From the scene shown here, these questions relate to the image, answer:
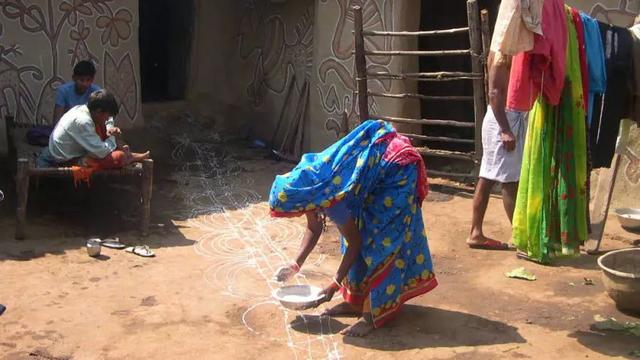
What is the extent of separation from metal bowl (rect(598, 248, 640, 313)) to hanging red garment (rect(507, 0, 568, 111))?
3.46 feet

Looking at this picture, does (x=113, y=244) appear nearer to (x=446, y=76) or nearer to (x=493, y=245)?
(x=493, y=245)

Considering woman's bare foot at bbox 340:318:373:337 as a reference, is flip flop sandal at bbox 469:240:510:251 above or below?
above

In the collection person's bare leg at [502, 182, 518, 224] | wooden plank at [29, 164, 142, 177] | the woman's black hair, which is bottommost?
person's bare leg at [502, 182, 518, 224]

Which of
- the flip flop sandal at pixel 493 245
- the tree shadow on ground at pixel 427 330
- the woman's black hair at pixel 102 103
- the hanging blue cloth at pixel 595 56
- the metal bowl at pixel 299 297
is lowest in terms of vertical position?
the tree shadow on ground at pixel 427 330

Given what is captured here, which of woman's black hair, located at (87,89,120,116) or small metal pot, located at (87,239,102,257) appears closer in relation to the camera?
small metal pot, located at (87,239,102,257)

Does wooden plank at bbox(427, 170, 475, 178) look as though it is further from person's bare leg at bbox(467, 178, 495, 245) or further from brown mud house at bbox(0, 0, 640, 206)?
person's bare leg at bbox(467, 178, 495, 245)

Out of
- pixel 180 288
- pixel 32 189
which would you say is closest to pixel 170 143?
pixel 32 189

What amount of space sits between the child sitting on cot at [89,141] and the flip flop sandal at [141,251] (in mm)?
751

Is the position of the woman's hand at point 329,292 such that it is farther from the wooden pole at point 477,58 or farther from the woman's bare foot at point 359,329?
the wooden pole at point 477,58

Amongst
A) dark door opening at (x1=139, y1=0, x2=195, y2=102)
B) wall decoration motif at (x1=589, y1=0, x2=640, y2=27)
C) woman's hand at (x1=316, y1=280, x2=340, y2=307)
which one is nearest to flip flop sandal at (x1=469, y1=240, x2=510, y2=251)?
woman's hand at (x1=316, y1=280, x2=340, y2=307)

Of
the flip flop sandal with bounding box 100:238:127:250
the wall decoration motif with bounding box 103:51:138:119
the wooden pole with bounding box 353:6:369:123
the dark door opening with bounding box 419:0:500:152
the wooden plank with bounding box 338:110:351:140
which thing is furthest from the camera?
the dark door opening with bounding box 419:0:500:152

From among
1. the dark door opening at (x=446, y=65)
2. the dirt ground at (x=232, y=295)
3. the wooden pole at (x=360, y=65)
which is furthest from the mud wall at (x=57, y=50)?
the dark door opening at (x=446, y=65)

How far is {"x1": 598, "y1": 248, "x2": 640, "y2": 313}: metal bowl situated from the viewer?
165 inches

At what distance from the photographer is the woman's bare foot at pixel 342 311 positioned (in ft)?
14.5
